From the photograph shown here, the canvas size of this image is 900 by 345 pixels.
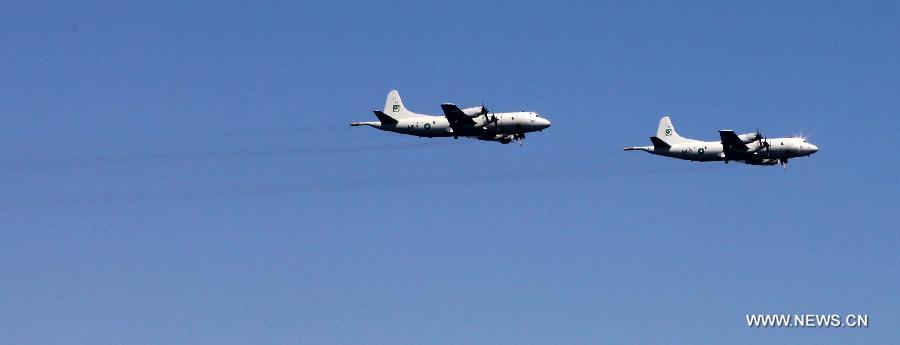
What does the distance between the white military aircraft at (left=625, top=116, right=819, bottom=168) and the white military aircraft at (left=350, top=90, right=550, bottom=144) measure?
52.0ft

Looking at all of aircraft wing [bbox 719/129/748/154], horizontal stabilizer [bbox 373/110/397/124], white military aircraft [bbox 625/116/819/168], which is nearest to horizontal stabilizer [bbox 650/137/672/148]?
white military aircraft [bbox 625/116/819/168]

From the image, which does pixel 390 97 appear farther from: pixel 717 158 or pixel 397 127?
pixel 717 158

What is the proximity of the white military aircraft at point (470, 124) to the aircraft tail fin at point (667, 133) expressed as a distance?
2094 cm

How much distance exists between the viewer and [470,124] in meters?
148

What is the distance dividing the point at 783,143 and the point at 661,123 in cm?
1665

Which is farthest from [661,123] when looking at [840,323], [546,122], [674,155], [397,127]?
[840,323]

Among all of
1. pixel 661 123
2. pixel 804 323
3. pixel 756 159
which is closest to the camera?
pixel 804 323

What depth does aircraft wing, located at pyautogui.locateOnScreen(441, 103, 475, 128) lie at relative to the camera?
14625 centimetres

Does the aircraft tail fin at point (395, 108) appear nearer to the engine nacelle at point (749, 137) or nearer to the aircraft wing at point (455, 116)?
the aircraft wing at point (455, 116)

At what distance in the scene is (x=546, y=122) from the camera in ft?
493

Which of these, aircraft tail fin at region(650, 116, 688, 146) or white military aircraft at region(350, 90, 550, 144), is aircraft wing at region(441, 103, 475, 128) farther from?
aircraft tail fin at region(650, 116, 688, 146)

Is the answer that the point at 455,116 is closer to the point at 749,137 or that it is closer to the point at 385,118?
the point at 385,118

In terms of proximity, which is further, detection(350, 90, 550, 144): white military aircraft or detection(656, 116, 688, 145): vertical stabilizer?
detection(656, 116, 688, 145): vertical stabilizer

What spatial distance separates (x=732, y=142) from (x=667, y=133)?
12.7m
